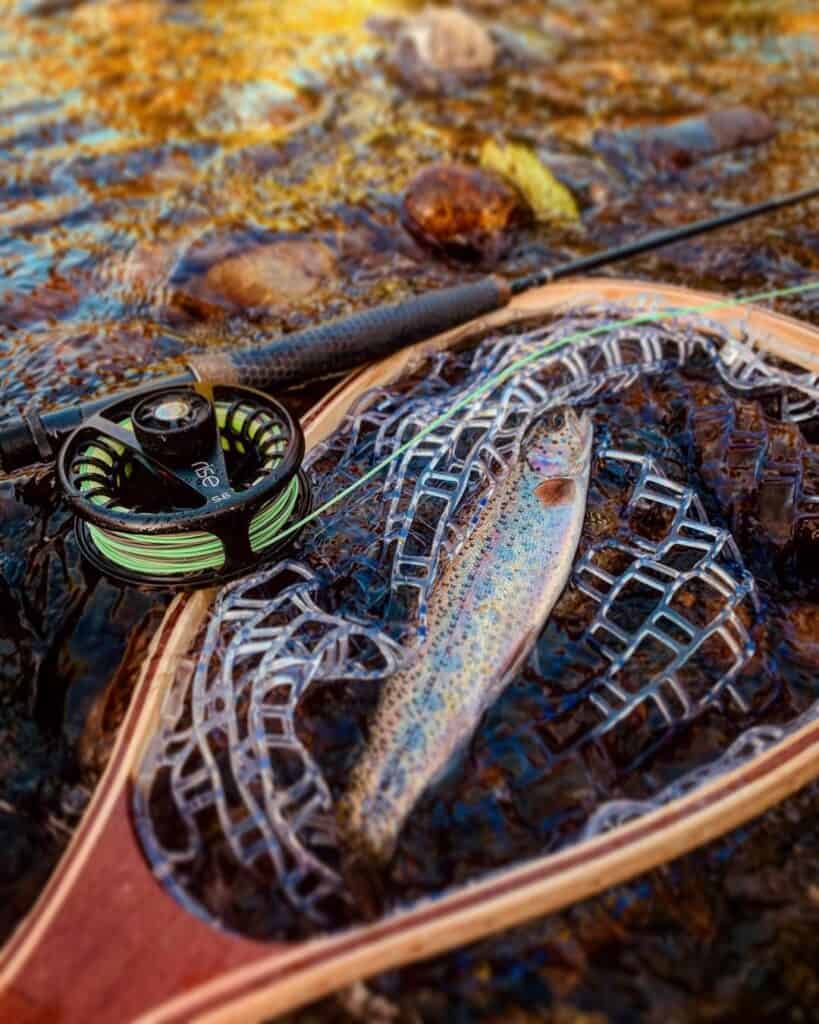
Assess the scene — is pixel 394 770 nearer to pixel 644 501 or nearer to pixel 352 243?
pixel 644 501

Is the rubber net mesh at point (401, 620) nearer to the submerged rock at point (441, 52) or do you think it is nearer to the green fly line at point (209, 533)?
the green fly line at point (209, 533)

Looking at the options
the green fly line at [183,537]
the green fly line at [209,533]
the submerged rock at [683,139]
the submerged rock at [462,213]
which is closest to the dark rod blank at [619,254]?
the green fly line at [209,533]

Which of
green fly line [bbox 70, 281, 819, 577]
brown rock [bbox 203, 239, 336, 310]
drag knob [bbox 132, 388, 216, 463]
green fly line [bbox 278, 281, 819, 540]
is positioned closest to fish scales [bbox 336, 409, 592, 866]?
green fly line [bbox 278, 281, 819, 540]

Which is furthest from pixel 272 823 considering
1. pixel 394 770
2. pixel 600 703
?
pixel 600 703

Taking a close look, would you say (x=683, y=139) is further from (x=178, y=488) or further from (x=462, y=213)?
(x=178, y=488)

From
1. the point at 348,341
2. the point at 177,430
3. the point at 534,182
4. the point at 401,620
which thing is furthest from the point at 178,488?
the point at 534,182

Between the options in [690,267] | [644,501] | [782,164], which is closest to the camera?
[644,501]
